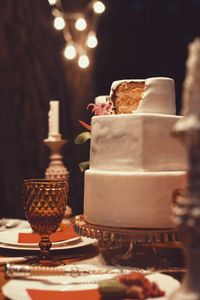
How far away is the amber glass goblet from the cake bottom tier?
0.11 m

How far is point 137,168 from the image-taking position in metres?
1.28

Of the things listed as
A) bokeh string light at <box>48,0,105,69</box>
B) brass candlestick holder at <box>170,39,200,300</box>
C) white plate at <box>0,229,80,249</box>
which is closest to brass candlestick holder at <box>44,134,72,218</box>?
white plate at <box>0,229,80,249</box>

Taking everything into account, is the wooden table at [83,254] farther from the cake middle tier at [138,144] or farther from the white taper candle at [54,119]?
the white taper candle at [54,119]

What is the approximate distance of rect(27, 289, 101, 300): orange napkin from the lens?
931mm

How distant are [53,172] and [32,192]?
1009mm

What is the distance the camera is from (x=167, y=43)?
18.5 feet

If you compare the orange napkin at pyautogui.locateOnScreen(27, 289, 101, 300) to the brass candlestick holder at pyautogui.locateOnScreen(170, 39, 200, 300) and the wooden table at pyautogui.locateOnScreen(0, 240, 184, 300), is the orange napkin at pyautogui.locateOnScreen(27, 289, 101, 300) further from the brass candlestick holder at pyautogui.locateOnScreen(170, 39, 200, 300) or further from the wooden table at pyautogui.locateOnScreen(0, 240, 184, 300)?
the wooden table at pyautogui.locateOnScreen(0, 240, 184, 300)

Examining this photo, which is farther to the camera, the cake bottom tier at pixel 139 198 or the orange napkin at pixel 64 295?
the cake bottom tier at pixel 139 198

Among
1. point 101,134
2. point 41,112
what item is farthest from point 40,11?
point 101,134

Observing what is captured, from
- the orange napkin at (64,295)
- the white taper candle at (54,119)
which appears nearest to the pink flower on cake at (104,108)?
the orange napkin at (64,295)

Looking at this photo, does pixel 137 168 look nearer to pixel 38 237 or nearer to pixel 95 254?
pixel 95 254

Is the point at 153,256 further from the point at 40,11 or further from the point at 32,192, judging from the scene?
the point at 40,11

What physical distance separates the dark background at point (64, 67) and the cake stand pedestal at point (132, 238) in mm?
2591

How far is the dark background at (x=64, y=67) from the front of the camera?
427 centimetres
